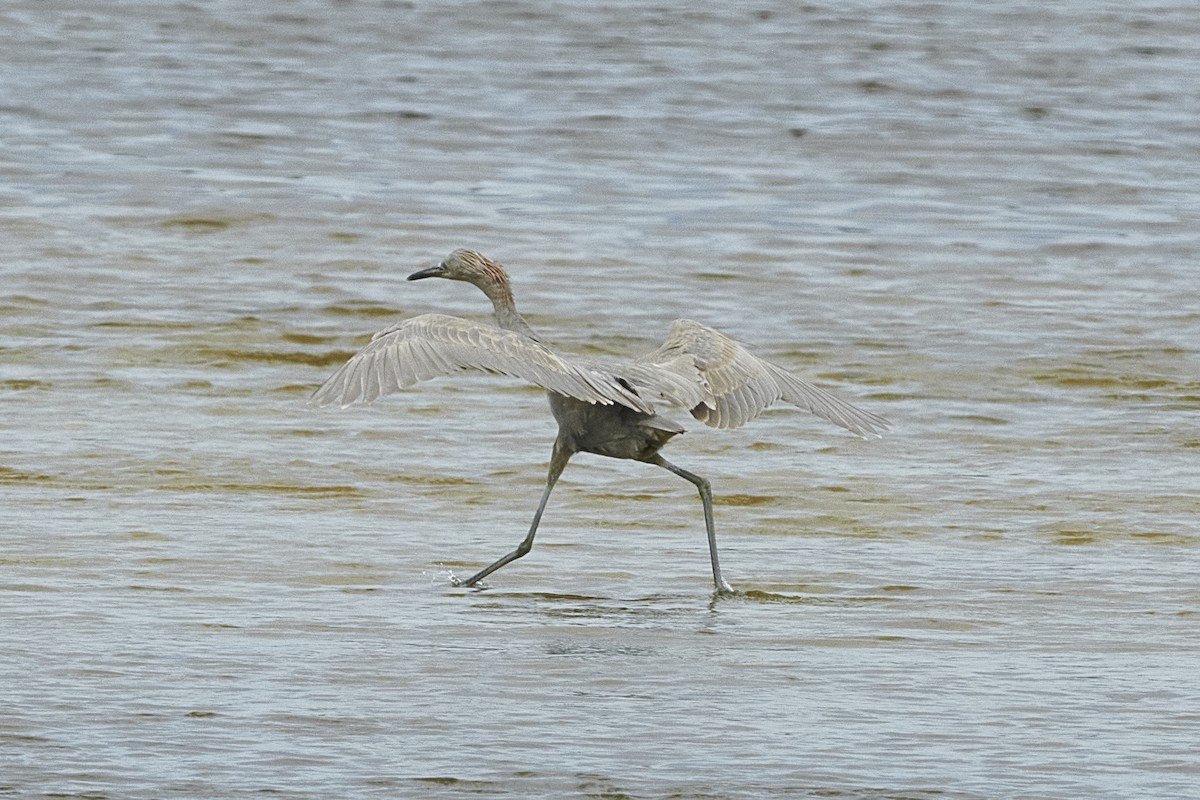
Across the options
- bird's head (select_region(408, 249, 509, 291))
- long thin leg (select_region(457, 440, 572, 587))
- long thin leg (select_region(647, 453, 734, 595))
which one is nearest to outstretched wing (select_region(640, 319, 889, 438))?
long thin leg (select_region(647, 453, 734, 595))

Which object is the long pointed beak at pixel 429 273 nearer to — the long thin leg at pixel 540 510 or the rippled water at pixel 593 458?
the rippled water at pixel 593 458

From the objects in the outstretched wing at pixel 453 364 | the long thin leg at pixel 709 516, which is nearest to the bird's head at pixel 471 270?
the long thin leg at pixel 709 516

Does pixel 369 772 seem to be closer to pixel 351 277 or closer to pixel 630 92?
pixel 351 277

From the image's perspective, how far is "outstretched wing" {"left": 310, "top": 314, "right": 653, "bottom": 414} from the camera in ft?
25.2

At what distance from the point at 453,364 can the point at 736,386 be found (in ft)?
4.37

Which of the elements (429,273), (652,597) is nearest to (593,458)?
(429,273)

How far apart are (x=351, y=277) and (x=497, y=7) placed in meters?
14.8

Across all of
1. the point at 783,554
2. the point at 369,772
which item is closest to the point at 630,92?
the point at 783,554

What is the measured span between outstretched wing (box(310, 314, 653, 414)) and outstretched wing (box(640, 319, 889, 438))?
505 mm

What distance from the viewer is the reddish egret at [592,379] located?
25.8ft

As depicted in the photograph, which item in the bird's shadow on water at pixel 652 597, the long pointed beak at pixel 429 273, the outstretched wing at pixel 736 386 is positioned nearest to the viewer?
the bird's shadow on water at pixel 652 597

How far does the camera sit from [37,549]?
870 cm

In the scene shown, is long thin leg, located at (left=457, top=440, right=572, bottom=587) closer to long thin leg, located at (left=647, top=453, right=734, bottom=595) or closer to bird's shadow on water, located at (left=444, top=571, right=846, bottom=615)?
bird's shadow on water, located at (left=444, top=571, right=846, bottom=615)

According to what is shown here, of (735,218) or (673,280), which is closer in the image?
(673,280)
